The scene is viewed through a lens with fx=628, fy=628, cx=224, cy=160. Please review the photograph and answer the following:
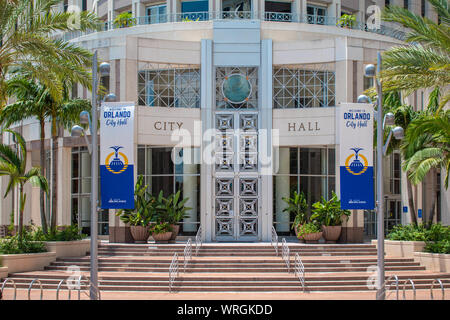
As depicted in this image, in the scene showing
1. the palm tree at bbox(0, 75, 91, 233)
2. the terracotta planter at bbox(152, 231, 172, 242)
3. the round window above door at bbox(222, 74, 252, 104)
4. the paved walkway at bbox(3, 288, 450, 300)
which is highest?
Result: the round window above door at bbox(222, 74, 252, 104)

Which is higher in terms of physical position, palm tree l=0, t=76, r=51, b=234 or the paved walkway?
palm tree l=0, t=76, r=51, b=234

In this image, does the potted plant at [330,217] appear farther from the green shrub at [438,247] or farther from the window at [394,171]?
the window at [394,171]

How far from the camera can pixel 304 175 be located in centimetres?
3189

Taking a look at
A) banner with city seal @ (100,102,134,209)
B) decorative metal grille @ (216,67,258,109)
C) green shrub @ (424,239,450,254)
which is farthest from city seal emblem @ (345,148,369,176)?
decorative metal grille @ (216,67,258,109)

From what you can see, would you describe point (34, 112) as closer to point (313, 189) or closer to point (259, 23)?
point (259, 23)

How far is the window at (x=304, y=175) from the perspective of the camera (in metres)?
31.7

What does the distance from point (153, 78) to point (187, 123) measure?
118 inches

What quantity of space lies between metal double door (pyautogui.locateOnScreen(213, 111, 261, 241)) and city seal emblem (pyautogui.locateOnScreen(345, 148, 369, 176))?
987cm

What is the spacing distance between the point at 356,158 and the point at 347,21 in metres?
15.7

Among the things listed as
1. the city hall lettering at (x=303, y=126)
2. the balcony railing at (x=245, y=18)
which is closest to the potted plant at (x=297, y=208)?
the city hall lettering at (x=303, y=126)

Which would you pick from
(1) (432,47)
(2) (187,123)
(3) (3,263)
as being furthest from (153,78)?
(1) (432,47)

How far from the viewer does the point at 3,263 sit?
23.3 meters

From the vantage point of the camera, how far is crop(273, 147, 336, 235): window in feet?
104

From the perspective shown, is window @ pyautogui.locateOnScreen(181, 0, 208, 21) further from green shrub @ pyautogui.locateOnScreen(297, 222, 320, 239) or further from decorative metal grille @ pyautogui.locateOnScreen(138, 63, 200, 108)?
green shrub @ pyautogui.locateOnScreen(297, 222, 320, 239)
